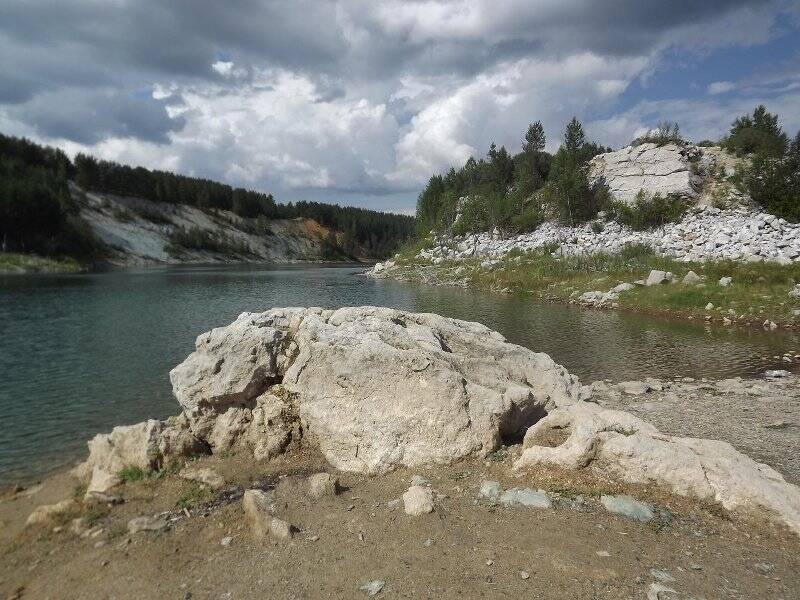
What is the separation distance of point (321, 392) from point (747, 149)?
92.4 m

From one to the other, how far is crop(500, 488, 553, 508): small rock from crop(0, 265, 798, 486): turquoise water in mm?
12215

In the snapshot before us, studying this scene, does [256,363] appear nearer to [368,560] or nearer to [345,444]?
[345,444]

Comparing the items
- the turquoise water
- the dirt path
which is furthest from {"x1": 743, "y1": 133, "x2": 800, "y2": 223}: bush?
the dirt path

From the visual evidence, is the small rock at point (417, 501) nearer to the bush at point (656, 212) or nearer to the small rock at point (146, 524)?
the small rock at point (146, 524)

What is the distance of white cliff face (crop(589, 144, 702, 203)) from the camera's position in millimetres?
73250

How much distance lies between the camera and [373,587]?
729cm

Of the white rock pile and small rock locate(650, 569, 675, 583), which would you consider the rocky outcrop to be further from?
the white rock pile

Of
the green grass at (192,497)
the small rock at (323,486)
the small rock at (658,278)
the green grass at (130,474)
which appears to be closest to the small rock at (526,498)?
the small rock at (323,486)

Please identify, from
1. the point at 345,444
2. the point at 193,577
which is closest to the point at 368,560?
the point at 193,577

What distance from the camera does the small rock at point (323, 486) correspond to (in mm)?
10266

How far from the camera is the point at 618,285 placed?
4847 centimetres

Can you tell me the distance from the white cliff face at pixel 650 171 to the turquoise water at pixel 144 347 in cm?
3785

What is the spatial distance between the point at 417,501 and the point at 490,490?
5.11 ft

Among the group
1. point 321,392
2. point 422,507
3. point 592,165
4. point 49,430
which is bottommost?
point 49,430
